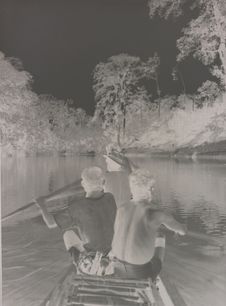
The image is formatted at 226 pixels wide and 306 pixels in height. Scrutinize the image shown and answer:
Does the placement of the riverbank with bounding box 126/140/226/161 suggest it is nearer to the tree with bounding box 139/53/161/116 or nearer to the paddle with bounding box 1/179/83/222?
the tree with bounding box 139/53/161/116

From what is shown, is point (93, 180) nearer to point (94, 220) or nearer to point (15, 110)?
point (94, 220)

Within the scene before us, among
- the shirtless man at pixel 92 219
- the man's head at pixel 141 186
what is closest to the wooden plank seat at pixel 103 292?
the shirtless man at pixel 92 219

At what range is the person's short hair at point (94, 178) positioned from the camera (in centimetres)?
199

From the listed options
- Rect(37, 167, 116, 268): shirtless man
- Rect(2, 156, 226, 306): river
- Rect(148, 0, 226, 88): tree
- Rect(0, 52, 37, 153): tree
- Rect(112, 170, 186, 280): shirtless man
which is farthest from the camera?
Rect(0, 52, 37, 153): tree

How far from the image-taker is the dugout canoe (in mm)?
1815

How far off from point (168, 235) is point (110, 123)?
59 centimetres

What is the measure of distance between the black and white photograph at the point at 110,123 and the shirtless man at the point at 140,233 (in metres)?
0.26

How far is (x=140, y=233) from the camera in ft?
→ 5.93

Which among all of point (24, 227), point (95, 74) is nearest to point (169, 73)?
point (95, 74)

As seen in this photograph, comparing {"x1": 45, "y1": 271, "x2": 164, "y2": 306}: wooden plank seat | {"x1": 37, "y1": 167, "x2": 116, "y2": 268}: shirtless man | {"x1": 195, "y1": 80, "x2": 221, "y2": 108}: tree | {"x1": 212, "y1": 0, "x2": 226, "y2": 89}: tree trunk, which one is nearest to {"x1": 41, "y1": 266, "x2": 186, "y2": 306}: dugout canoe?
{"x1": 45, "y1": 271, "x2": 164, "y2": 306}: wooden plank seat

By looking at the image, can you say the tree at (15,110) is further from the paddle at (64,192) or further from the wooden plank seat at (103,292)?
the wooden plank seat at (103,292)

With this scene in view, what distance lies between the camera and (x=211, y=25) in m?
2.35

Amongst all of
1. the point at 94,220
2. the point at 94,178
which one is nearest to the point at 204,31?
the point at 94,178

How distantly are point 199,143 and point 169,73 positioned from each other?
371 mm
